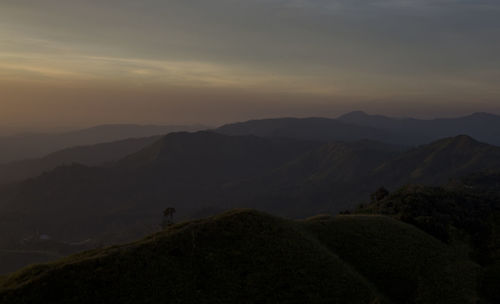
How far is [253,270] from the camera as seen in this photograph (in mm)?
41562

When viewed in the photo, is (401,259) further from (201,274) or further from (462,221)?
(462,221)

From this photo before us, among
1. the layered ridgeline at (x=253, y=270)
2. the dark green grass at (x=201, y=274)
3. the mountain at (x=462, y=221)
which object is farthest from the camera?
the mountain at (x=462, y=221)

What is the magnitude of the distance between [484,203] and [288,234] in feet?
298

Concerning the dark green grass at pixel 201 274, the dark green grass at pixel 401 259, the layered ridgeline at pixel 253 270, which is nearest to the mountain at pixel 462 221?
the dark green grass at pixel 401 259

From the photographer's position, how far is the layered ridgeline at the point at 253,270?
1407 inches

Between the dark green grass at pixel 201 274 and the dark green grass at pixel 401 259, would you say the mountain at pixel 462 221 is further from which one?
the dark green grass at pixel 201 274

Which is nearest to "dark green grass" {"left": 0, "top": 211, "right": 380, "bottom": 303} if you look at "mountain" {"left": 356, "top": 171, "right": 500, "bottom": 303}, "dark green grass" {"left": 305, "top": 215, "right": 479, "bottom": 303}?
"dark green grass" {"left": 305, "top": 215, "right": 479, "bottom": 303}

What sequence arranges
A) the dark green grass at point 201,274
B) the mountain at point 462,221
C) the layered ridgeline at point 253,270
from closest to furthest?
the dark green grass at point 201,274 < the layered ridgeline at point 253,270 < the mountain at point 462,221

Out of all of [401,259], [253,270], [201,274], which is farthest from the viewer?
[401,259]

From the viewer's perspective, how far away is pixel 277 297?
122 ft

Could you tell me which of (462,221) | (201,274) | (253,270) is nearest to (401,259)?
(253,270)

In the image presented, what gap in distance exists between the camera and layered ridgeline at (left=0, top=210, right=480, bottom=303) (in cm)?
3575

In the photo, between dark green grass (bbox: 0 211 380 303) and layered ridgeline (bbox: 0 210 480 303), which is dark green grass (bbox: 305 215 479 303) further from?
dark green grass (bbox: 0 211 380 303)

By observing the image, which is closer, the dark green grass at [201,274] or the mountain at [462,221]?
the dark green grass at [201,274]
